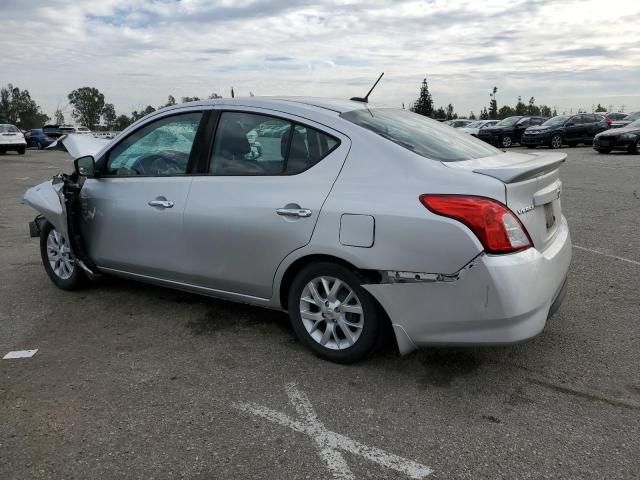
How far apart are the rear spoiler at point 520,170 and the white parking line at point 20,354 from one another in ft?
9.93

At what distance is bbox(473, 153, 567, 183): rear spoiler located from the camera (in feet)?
10.4

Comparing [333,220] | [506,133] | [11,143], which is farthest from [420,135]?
[11,143]

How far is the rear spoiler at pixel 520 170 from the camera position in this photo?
3174 millimetres

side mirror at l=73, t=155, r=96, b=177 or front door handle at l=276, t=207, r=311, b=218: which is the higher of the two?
side mirror at l=73, t=155, r=96, b=177

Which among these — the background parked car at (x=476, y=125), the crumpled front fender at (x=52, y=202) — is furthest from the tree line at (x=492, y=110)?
the crumpled front fender at (x=52, y=202)

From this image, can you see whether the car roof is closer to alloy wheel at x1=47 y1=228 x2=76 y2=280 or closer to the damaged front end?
the damaged front end

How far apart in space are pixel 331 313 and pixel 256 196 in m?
0.88

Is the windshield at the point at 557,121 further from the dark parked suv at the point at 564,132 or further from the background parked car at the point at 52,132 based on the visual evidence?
the background parked car at the point at 52,132

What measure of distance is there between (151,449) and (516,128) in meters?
28.5

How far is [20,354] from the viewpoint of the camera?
153 inches

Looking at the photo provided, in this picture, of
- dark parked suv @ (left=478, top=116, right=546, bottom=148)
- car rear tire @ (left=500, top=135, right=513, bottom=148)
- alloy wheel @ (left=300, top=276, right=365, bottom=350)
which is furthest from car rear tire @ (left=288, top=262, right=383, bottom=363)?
car rear tire @ (left=500, top=135, right=513, bottom=148)

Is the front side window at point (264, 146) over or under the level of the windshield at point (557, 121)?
over

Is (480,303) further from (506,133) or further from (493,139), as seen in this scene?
(506,133)

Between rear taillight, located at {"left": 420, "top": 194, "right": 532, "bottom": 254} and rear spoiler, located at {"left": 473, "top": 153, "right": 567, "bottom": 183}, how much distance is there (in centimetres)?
18
